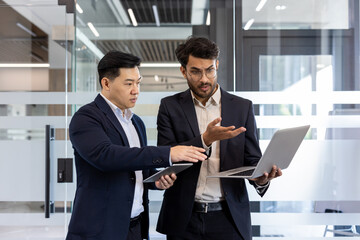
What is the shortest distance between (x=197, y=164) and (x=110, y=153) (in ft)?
1.67

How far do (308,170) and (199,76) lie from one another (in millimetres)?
1314

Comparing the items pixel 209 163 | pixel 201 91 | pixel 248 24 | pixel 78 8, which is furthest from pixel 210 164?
pixel 78 8

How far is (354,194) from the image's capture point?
3016 mm

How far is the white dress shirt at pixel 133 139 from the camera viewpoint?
1985 millimetres

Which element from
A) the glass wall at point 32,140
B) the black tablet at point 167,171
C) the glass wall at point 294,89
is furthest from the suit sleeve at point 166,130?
the glass wall at point 32,140

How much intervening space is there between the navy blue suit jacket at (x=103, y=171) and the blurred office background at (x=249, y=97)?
3.68ft

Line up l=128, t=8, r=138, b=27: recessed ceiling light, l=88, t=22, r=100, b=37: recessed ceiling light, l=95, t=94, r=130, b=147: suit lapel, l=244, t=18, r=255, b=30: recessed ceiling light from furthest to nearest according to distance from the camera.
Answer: l=128, t=8, r=138, b=27: recessed ceiling light, l=88, t=22, r=100, b=37: recessed ceiling light, l=244, t=18, r=255, b=30: recessed ceiling light, l=95, t=94, r=130, b=147: suit lapel

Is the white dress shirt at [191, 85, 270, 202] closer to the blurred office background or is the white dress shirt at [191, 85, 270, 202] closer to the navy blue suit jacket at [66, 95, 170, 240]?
the navy blue suit jacket at [66, 95, 170, 240]

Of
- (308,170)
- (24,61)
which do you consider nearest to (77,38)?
(24,61)

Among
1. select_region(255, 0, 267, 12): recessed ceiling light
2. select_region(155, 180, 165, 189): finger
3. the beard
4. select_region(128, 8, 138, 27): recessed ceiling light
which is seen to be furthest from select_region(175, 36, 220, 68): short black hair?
select_region(128, 8, 138, 27): recessed ceiling light

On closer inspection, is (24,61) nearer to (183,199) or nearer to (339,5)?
(183,199)

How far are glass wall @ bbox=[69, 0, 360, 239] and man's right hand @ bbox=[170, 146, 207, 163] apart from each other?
49.7 inches

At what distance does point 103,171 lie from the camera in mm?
1876

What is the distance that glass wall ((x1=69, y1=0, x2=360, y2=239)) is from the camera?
302 centimetres
